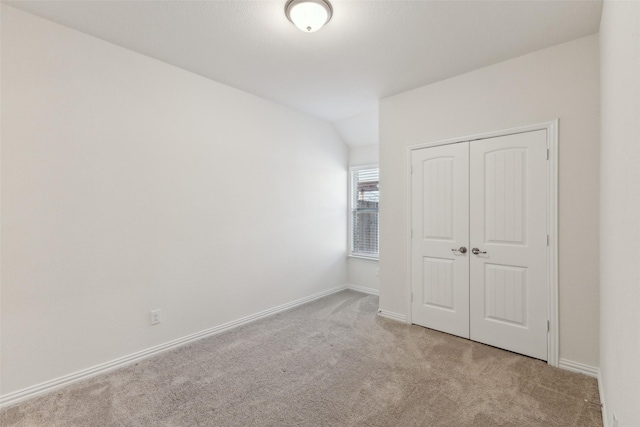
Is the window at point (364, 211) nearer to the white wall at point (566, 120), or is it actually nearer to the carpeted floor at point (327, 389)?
the white wall at point (566, 120)

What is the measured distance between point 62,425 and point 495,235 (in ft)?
11.8

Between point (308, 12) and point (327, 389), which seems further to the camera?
point (327, 389)

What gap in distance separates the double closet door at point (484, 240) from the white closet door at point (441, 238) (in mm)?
10

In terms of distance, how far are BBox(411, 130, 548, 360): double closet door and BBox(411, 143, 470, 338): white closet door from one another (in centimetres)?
1

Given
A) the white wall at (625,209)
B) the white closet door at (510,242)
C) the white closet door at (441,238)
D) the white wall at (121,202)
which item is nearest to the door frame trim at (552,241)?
the white closet door at (510,242)

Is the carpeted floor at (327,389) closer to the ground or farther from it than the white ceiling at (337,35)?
closer to the ground

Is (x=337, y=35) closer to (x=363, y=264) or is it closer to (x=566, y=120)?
(x=566, y=120)

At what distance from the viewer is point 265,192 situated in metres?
3.67

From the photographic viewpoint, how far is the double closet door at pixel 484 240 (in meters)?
2.59

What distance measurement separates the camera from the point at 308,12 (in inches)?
77.6

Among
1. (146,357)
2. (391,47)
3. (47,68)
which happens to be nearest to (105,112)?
(47,68)

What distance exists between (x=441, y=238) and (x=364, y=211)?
1798mm

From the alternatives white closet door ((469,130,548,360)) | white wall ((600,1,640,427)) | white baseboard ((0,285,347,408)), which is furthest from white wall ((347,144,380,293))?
white wall ((600,1,640,427))

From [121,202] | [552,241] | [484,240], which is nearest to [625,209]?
[552,241]
